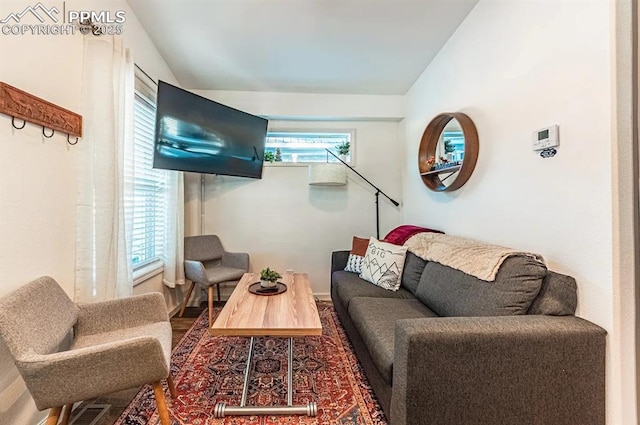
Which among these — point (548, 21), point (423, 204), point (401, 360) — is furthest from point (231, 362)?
point (548, 21)

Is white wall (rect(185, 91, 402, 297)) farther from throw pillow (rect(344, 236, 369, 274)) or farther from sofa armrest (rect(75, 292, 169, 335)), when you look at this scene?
sofa armrest (rect(75, 292, 169, 335))

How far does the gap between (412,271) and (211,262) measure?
2.36 metres

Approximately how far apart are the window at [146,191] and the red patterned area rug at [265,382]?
895 millimetres

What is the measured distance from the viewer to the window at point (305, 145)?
12.9 ft

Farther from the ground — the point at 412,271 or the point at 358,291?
the point at 412,271

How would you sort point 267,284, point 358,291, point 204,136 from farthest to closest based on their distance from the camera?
point 204,136 → point 358,291 → point 267,284

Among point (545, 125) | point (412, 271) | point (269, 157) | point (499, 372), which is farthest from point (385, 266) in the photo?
point (269, 157)

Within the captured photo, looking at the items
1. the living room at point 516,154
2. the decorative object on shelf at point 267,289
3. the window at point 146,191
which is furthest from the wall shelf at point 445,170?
the window at point 146,191

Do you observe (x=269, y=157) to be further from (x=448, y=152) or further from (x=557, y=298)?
(x=557, y=298)

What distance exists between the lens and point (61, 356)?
4.05 ft

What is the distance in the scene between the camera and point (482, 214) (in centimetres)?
223

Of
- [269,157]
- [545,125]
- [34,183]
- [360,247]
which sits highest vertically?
[269,157]

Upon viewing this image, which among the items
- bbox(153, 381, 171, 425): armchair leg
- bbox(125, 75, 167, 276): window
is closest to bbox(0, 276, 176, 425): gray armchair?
bbox(153, 381, 171, 425): armchair leg

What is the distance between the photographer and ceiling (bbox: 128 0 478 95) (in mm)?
2207
